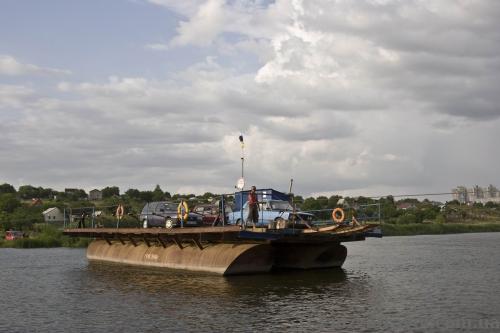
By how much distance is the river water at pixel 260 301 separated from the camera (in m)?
16.9

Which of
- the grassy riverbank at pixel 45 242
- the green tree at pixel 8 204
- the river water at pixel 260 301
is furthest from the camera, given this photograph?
the green tree at pixel 8 204

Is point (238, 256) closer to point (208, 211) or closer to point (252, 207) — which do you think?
point (252, 207)

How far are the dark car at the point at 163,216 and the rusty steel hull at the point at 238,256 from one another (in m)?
1.40

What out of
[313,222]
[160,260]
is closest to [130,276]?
[160,260]

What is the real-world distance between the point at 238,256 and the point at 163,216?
9657mm

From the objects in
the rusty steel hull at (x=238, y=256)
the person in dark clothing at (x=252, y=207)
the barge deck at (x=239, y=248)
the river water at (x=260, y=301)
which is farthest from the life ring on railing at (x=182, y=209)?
the person in dark clothing at (x=252, y=207)

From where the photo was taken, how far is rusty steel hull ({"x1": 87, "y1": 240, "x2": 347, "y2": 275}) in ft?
90.0

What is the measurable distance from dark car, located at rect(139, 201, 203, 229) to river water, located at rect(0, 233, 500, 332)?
3.65m

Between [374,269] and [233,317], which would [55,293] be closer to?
[233,317]

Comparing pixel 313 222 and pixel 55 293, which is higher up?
pixel 313 222

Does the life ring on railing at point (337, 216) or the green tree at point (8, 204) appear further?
the green tree at point (8, 204)

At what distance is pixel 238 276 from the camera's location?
27.5 metres

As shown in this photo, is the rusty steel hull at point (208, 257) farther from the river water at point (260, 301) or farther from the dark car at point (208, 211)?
the dark car at point (208, 211)

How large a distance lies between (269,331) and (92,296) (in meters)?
10.3
